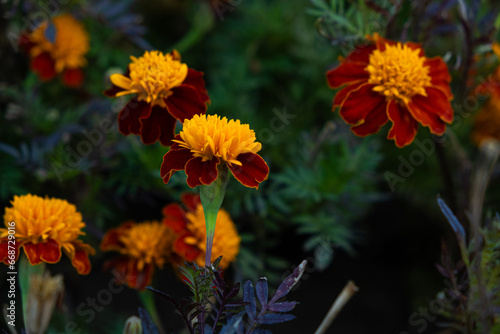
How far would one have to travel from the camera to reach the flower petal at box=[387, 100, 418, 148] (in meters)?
0.64

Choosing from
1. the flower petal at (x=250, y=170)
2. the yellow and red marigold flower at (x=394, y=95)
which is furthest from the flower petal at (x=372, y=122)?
the flower petal at (x=250, y=170)

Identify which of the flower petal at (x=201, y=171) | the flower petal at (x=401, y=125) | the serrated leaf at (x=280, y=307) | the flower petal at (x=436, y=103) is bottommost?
the serrated leaf at (x=280, y=307)

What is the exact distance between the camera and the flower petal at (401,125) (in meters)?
0.64

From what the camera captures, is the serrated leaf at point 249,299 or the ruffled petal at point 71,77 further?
the ruffled petal at point 71,77

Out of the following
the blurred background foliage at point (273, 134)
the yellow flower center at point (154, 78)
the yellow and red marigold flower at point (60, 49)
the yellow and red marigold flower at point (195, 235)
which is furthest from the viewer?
the yellow and red marigold flower at point (60, 49)

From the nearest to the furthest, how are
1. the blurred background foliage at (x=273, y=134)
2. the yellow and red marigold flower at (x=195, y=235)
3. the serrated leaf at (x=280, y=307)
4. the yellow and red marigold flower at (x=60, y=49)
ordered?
the serrated leaf at (x=280, y=307) → the yellow and red marigold flower at (x=195, y=235) → the blurred background foliage at (x=273, y=134) → the yellow and red marigold flower at (x=60, y=49)

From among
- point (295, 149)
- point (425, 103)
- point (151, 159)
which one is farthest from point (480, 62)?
point (151, 159)

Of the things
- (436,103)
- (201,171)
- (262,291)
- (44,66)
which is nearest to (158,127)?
(201,171)

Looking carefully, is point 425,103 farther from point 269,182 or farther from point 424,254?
point 424,254

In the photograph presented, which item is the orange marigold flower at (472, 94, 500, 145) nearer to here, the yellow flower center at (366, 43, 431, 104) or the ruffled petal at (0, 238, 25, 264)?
the yellow flower center at (366, 43, 431, 104)

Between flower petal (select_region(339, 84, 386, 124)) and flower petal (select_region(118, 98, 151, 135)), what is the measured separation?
0.26 m

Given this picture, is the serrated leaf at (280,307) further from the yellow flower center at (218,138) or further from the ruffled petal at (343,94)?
the ruffled petal at (343,94)

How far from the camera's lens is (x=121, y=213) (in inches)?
47.0

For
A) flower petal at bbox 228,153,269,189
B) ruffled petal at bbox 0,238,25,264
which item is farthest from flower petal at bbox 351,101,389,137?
ruffled petal at bbox 0,238,25,264
